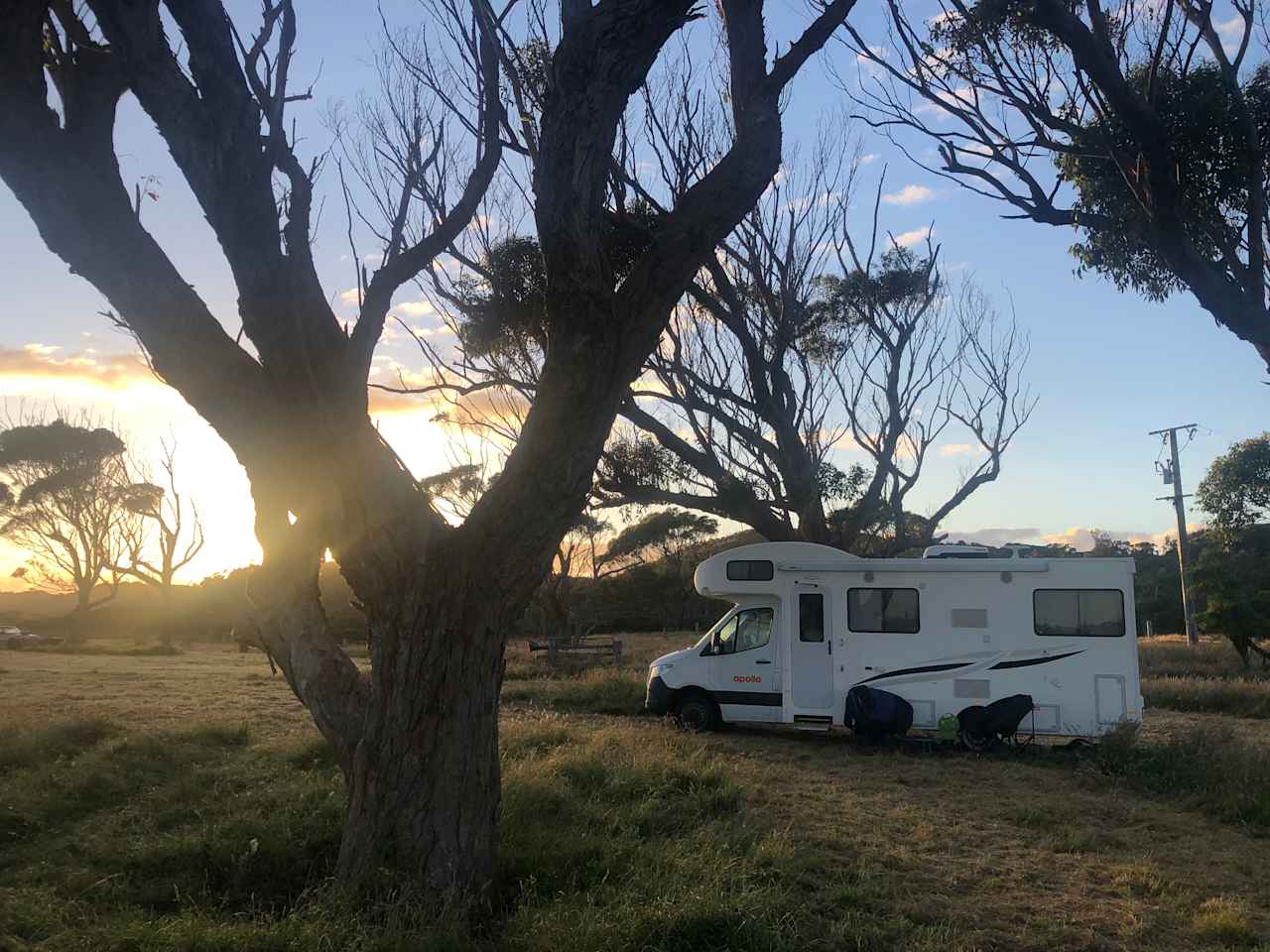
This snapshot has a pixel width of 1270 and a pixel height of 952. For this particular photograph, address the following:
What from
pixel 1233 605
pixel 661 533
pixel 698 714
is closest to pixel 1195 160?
pixel 698 714

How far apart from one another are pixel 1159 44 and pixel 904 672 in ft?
29.3

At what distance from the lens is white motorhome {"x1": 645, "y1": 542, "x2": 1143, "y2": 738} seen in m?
12.6

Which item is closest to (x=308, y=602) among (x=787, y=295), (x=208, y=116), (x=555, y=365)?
(x=555, y=365)

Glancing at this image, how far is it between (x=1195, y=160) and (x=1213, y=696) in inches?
509

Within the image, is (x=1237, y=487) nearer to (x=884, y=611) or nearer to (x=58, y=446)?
(x=884, y=611)

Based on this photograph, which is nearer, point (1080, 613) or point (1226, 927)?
point (1226, 927)

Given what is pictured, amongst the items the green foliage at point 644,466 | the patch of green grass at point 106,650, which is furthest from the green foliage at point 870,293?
the patch of green grass at point 106,650

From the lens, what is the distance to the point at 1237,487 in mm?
29250

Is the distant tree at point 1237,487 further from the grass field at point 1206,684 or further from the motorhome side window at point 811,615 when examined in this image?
the motorhome side window at point 811,615

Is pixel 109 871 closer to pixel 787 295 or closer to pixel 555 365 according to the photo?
pixel 555 365

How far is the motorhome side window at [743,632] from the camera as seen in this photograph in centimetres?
1441

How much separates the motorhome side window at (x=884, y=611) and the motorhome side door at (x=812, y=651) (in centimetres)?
34

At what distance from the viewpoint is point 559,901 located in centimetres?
525

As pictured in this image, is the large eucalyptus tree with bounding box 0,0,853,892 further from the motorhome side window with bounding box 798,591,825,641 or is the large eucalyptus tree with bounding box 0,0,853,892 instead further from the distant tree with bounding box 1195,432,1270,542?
the distant tree with bounding box 1195,432,1270,542
